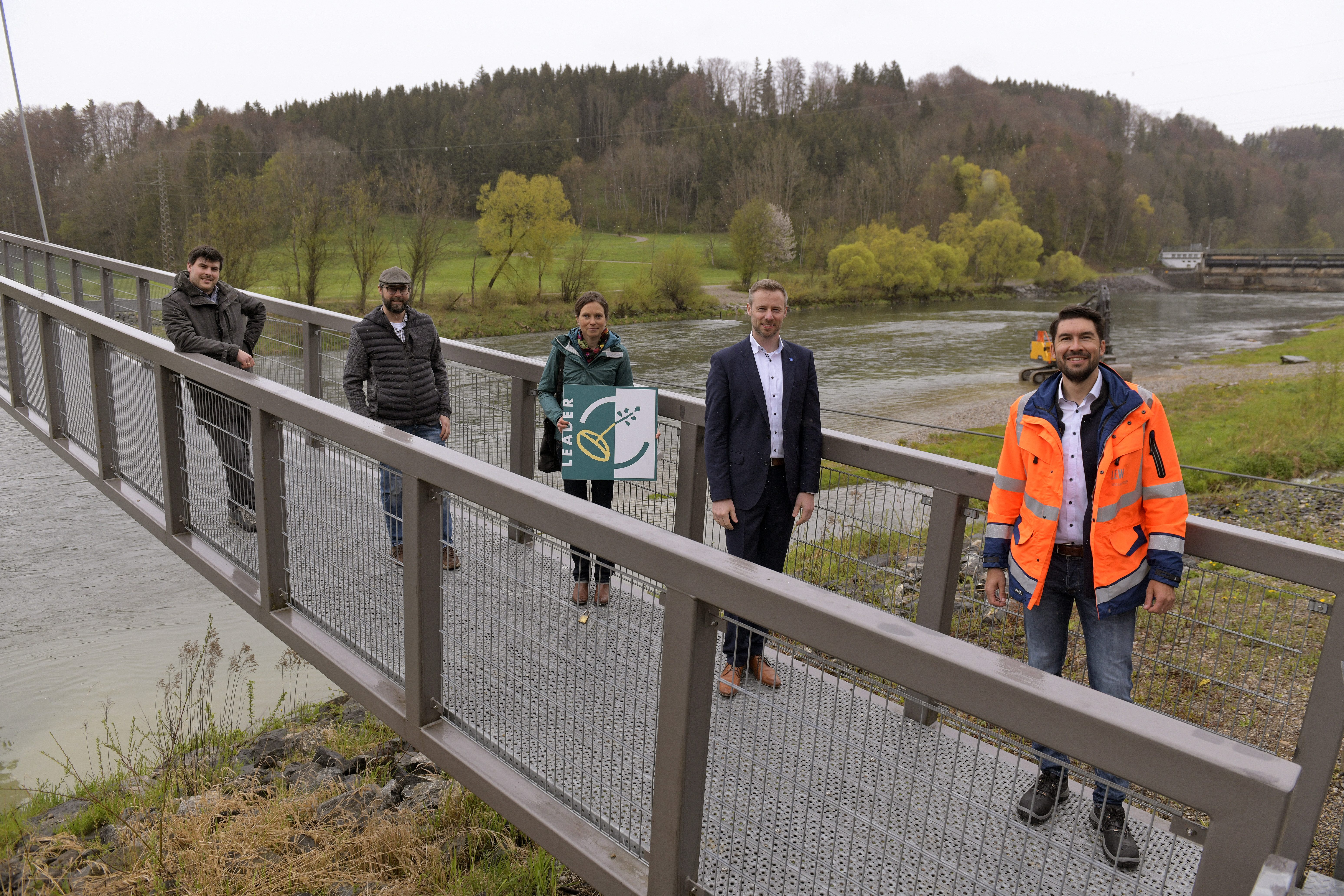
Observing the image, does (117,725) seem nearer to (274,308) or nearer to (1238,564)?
(274,308)

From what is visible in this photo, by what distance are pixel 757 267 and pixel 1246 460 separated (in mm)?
48487

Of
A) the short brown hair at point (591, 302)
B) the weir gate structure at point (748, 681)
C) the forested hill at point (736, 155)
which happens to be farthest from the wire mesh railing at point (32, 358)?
the forested hill at point (736, 155)

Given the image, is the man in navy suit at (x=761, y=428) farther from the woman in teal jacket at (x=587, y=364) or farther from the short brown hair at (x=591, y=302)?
the short brown hair at (x=591, y=302)

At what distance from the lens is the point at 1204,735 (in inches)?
53.7

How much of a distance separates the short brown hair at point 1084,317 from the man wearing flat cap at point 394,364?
3424 millimetres

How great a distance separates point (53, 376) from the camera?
670cm

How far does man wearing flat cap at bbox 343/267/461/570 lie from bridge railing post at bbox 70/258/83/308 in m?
8.66

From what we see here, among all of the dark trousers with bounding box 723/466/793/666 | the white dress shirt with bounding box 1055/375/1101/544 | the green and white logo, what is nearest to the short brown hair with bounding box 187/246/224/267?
the green and white logo

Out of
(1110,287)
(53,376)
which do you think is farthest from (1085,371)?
(1110,287)

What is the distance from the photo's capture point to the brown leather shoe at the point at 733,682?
2.21 meters

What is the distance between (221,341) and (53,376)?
181 cm

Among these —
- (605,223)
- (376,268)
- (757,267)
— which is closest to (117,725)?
(376,268)

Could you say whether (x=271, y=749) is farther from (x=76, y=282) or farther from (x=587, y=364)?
(x=76, y=282)

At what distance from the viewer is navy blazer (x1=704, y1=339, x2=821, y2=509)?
3.79 metres
